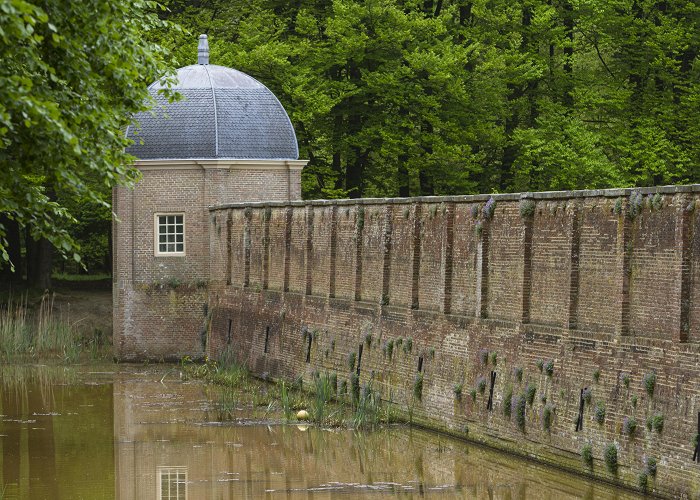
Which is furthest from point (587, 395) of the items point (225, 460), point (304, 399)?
point (304, 399)

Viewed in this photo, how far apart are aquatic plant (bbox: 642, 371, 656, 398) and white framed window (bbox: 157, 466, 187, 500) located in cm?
588

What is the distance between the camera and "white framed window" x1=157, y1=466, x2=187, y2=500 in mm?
17219

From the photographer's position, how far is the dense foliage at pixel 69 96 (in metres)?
12.8

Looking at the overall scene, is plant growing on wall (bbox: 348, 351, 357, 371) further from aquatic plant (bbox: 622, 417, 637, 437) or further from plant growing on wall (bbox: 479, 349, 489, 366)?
aquatic plant (bbox: 622, 417, 637, 437)

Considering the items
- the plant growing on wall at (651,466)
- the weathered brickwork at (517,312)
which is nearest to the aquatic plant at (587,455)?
the weathered brickwork at (517,312)

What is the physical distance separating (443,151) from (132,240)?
10.2 meters

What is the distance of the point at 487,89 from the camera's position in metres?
40.3

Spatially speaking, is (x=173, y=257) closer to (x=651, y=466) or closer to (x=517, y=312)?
(x=517, y=312)

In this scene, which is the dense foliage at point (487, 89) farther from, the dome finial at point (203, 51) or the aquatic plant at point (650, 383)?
the aquatic plant at point (650, 383)

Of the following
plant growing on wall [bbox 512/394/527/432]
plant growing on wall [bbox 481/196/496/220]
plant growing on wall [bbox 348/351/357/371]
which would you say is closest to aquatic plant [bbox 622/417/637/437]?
plant growing on wall [bbox 512/394/527/432]

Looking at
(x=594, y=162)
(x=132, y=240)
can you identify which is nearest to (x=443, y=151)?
(x=594, y=162)

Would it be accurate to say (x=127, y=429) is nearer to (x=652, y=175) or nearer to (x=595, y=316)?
(x=595, y=316)

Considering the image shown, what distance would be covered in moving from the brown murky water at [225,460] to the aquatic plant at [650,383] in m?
1.29

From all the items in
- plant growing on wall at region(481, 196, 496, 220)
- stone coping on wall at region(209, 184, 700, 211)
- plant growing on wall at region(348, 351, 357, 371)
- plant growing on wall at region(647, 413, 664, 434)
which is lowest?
plant growing on wall at region(348, 351, 357, 371)
